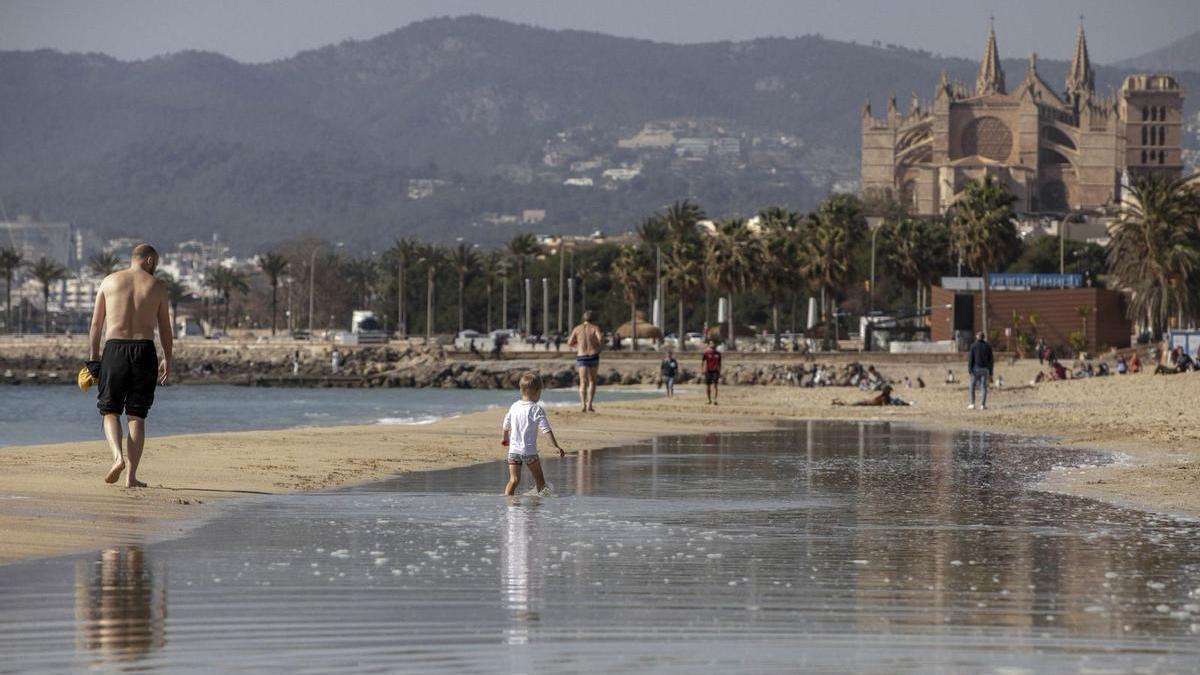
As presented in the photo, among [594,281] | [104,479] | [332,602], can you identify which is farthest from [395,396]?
[594,281]

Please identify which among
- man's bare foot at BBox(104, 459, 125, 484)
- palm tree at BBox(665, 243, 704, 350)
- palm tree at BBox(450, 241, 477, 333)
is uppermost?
palm tree at BBox(450, 241, 477, 333)

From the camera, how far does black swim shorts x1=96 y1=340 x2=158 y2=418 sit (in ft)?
42.5

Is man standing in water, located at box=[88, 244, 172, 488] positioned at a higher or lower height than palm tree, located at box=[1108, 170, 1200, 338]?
lower

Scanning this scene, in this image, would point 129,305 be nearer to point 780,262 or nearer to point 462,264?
point 780,262

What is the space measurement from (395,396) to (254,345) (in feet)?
195

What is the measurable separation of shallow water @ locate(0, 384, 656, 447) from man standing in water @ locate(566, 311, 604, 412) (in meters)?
8.76

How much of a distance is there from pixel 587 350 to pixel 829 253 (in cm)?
6663

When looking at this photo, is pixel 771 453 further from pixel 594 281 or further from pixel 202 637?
pixel 594 281

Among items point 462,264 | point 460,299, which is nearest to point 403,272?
point 462,264

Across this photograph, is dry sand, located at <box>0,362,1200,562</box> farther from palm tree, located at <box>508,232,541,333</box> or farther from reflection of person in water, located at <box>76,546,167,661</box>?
palm tree, located at <box>508,232,541,333</box>

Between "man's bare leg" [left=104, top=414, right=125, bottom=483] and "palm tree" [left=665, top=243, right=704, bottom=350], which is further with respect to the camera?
"palm tree" [left=665, top=243, right=704, bottom=350]

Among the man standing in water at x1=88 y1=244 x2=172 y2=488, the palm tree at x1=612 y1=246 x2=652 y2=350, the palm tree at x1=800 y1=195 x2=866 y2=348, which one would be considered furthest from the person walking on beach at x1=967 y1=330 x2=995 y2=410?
the palm tree at x1=612 y1=246 x2=652 y2=350

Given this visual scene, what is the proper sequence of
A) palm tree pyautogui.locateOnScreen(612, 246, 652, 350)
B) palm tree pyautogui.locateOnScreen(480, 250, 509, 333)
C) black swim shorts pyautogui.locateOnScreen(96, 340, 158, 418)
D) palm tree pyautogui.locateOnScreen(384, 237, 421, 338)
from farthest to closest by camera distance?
1. palm tree pyautogui.locateOnScreen(384, 237, 421, 338)
2. palm tree pyautogui.locateOnScreen(480, 250, 509, 333)
3. palm tree pyautogui.locateOnScreen(612, 246, 652, 350)
4. black swim shorts pyautogui.locateOnScreen(96, 340, 158, 418)

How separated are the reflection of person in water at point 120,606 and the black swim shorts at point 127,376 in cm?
313
